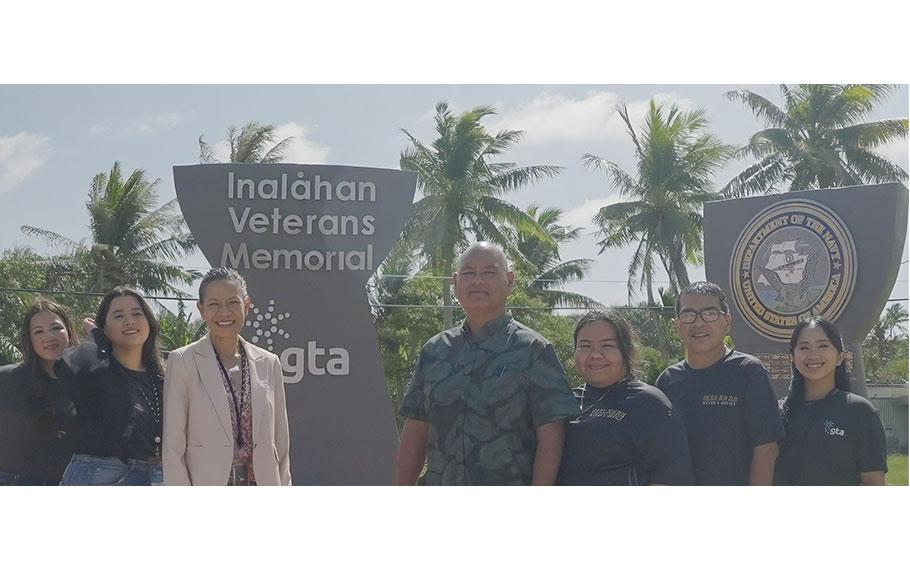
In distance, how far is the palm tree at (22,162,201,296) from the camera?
17.8 meters

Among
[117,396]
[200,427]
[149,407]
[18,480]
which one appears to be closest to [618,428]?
[200,427]

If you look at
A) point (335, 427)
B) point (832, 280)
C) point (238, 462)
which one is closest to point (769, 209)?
point (832, 280)

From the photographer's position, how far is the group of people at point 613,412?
3984mm

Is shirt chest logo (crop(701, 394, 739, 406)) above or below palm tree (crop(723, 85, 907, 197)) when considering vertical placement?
below

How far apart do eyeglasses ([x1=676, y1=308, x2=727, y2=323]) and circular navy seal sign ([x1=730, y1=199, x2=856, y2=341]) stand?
3.50 m

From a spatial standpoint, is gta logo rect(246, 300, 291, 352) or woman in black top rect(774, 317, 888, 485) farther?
gta logo rect(246, 300, 291, 352)

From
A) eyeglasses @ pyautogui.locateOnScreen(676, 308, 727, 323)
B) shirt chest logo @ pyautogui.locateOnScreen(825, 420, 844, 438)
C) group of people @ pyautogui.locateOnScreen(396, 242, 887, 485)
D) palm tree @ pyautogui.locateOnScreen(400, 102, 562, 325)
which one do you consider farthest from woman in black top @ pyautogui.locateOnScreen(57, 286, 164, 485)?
palm tree @ pyautogui.locateOnScreen(400, 102, 562, 325)

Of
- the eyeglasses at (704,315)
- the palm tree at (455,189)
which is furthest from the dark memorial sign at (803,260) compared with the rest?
the palm tree at (455,189)

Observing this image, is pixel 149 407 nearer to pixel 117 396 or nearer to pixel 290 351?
pixel 117 396

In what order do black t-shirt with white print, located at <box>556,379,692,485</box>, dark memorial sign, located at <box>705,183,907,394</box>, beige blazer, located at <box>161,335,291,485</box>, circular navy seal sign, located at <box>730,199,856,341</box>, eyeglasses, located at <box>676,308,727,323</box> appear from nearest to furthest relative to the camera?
black t-shirt with white print, located at <box>556,379,692,485</box>
beige blazer, located at <box>161,335,291,485</box>
eyeglasses, located at <box>676,308,727,323</box>
dark memorial sign, located at <box>705,183,907,394</box>
circular navy seal sign, located at <box>730,199,856,341</box>

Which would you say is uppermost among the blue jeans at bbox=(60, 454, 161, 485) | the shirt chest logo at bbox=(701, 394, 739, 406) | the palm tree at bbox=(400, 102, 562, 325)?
the palm tree at bbox=(400, 102, 562, 325)

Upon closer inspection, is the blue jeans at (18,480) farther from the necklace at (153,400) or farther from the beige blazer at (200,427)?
the beige blazer at (200,427)

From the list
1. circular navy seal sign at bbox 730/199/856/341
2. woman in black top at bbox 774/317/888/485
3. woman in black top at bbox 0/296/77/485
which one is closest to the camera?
woman in black top at bbox 774/317/888/485

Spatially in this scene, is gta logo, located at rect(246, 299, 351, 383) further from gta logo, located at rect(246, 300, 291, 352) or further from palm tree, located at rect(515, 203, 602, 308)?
palm tree, located at rect(515, 203, 602, 308)
